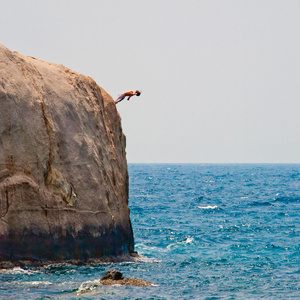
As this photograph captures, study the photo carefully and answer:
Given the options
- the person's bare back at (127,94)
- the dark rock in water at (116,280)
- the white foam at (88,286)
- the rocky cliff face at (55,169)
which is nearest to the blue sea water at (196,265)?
the white foam at (88,286)

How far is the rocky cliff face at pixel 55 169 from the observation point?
18.7 m

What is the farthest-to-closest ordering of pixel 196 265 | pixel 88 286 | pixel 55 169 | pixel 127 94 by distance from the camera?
pixel 127 94 < pixel 196 265 < pixel 55 169 < pixel 88 286

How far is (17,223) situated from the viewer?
18484mm

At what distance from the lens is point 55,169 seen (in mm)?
20062

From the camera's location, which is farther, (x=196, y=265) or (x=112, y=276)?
(x=196, y=265)

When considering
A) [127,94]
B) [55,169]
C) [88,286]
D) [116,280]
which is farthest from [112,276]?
[127,94]

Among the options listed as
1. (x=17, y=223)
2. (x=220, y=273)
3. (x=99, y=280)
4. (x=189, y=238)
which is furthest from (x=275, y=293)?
(x=189, y=238)

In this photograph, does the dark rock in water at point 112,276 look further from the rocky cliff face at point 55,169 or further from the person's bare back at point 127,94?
the person's bare back at point 127,94

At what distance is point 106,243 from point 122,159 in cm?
457

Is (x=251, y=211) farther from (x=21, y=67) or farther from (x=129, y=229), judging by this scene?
(x=21, y=67)

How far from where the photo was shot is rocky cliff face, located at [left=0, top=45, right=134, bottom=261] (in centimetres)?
1872

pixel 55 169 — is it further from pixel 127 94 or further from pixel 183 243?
pixel 183 243

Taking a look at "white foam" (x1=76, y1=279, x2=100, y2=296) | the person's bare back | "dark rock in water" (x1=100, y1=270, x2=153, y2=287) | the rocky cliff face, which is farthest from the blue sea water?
the person's bare back

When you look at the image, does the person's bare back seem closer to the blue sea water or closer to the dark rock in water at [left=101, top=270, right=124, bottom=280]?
the blue sea water
